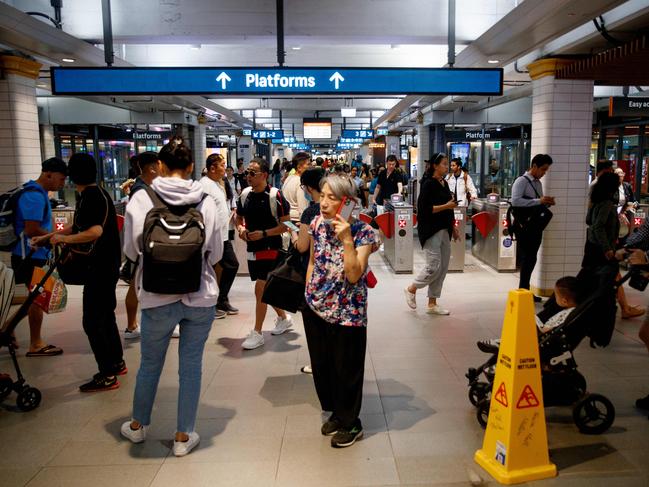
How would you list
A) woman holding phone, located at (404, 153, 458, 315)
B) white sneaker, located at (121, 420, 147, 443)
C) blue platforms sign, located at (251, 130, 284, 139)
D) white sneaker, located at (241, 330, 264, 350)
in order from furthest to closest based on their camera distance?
blue platforms sign, located at (251, 130, 284, 139) < woman holding phone, located at (404, 153, 458, 315) < white sneaker, located at (241, 330, 264, 350) < white sneaker, located at (121, 420, 147, 443)

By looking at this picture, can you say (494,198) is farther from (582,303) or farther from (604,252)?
(582,303)

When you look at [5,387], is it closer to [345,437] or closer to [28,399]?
[28,399]

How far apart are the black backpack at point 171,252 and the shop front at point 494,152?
13.7 meters

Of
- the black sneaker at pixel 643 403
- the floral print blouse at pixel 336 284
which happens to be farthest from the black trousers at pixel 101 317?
the black sneaker at pixel 643 403

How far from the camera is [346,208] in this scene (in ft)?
10.5

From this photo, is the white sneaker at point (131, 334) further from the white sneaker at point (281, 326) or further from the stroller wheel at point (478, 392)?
the stroller wheel at point (478, 392)

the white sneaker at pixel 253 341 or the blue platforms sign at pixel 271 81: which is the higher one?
the blue platforms sign at pixel 271 81

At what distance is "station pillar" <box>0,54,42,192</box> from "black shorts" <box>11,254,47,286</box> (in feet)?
8.44

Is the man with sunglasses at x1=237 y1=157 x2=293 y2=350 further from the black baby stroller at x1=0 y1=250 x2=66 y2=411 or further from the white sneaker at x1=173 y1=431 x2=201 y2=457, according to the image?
the white sneaker at x1=173 y1=431 x2=201 y2=457

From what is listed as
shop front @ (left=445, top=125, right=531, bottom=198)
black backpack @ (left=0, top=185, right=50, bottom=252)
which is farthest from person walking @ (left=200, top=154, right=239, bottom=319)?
shop front @ (left=445, top=125, right=531, bottom=198)

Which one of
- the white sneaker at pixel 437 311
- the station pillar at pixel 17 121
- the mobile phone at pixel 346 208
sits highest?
the station pillar at pixel 17 121

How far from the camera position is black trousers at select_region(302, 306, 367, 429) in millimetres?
3238

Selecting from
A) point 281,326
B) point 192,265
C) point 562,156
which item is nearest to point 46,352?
point 281,326

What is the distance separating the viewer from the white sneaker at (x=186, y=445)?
3.20 metres
